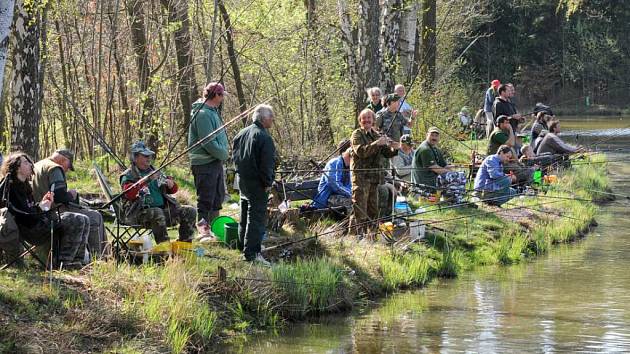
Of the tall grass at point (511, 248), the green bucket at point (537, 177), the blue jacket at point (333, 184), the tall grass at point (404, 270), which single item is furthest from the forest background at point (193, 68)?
the tall grass at point (404, 270)

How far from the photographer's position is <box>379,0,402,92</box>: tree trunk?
59.4 ft

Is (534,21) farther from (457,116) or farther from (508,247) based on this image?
(508,247)

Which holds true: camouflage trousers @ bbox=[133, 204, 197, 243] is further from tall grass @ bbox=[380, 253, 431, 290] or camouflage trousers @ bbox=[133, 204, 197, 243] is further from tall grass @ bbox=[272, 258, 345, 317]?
tall grass @ bbox=[380, 253, 431, 290]

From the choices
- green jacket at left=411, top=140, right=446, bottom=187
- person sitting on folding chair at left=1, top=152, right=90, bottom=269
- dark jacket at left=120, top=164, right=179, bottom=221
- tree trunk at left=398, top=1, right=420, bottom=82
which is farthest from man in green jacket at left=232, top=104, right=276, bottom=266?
tree trunk at left=398, top=1, right=420, bottom=82

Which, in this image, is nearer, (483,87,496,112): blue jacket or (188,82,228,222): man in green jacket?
(188,82,228,222): man in green jacket

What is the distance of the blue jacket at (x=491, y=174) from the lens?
53.1 feet

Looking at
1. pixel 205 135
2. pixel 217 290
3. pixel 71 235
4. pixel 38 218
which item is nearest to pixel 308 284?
pixel 217 290

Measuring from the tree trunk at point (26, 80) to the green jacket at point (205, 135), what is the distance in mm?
2414

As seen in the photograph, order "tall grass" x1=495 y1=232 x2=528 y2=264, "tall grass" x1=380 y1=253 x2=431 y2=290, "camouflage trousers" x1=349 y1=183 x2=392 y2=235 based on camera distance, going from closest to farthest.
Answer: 1. "tall grass" x1=380 y1=253 x2=431 y2=290
2. "camouflage trousers" x1=349 y1=183 x2=392 y2=235
3. "tall grass" x1=495 y1=232 x2=528 y2=264

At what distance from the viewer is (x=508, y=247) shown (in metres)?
14.7

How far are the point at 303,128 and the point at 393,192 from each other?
21.5 ft

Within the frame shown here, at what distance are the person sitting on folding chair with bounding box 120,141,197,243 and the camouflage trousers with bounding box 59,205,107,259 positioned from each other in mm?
480

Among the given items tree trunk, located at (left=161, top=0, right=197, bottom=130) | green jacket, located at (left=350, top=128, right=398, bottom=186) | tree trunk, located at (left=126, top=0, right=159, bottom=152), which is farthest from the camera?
tree trunk, located at (left=161, top=0, right=197, bottom=130)

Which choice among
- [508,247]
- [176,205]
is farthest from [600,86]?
[176,205]
